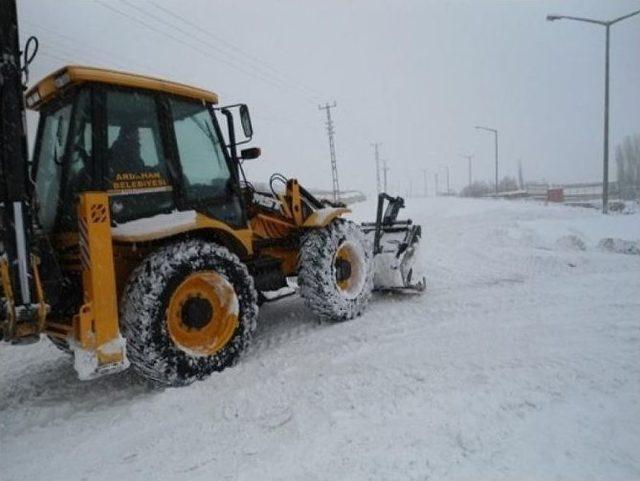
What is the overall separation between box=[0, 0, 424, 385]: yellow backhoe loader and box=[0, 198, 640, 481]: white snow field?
467 millimetres

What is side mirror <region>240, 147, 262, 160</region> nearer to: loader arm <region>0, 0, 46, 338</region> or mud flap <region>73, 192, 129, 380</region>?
mud flap <region>73, 192, 129, 380</region>

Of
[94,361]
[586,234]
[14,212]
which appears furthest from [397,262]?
[586,234]

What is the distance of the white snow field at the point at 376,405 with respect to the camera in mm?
2648

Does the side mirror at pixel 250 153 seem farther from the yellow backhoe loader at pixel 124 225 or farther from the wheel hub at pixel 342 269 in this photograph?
the wheel hub at pixel 342 269

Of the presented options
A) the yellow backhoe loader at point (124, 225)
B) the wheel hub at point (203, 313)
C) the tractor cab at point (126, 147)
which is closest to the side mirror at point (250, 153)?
the yellow backhoe loader at point (124, 225)

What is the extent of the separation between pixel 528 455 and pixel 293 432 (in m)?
1.34

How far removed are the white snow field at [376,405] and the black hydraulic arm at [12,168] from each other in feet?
3.78

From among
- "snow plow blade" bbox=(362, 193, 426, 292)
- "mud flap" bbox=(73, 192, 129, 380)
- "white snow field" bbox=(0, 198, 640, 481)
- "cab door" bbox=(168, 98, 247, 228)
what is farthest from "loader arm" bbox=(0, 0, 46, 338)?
"snow plow blade" bbox=(362, 193, 426, 292)

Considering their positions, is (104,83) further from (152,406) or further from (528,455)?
(528,455)

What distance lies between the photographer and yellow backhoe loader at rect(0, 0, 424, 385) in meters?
3.52

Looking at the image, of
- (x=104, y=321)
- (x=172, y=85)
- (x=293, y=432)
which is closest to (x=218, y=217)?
(x=172, y=85)

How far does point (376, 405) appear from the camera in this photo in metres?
3.30

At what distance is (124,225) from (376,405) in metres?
2.37

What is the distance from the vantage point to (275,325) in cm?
595
